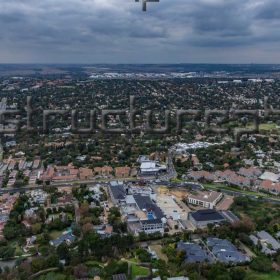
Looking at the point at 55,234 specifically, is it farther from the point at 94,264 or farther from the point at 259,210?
the point at 259,210

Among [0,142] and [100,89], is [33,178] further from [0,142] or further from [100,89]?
[100,89]

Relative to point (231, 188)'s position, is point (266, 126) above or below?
above

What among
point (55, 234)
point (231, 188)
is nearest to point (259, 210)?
point (231, 188)

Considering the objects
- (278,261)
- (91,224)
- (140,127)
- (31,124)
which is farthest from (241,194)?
(31,124)

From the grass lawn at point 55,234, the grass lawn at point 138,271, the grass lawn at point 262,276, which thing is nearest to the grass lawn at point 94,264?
the grass lawn at point 138,271

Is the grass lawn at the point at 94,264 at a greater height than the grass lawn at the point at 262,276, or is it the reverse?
the grass lawn at the point at 94,264

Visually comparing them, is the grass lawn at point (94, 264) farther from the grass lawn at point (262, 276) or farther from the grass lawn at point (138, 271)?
the grass lawn at point (262, 276)

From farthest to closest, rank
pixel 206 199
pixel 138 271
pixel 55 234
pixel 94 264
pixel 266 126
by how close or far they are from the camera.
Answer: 1. pixel 266 126
2. pixel 206 199
3. pixel 55 234
4. pixel 94 264
5. pixel 138 271
